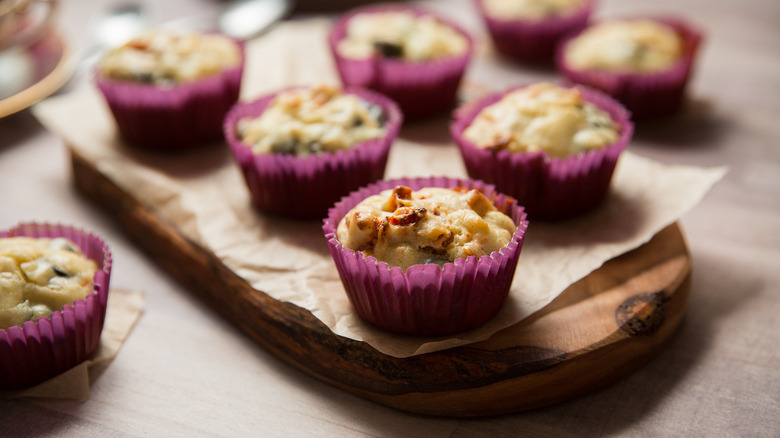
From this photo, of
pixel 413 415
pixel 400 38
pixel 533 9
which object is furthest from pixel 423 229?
pixel 533 9

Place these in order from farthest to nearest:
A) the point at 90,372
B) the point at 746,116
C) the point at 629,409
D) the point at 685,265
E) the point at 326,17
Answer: the point at 326,17 < the point at 746,116 < the point at 685,265 < the point at 90,372 < the point at 629,409

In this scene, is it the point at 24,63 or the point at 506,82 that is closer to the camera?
the point at 24,63

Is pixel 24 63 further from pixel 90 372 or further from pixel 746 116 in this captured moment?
pixel 746 116

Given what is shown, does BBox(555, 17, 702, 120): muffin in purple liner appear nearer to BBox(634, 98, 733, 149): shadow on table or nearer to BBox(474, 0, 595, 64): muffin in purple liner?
BBox(634, 98, 733, 149): shadow on table

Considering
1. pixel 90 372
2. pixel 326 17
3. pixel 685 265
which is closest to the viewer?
pixel 90 372

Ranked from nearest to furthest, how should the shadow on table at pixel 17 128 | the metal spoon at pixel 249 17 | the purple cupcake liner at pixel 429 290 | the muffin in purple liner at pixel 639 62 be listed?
the purple cupcake liner at pixel 429 290, the muffin in purple liner at pixel 639 62, the shadow on table at pixel 17 128, the metal spoon at pixel 249 17

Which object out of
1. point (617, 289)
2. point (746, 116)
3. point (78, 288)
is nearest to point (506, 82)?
point (746, 116)

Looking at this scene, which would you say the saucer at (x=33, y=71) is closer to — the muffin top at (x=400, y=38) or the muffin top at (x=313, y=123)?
the muffin top at (x=313, y=123)

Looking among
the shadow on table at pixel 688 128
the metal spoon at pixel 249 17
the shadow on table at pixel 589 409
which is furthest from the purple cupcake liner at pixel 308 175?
the metal spoon at pixel 249 17
